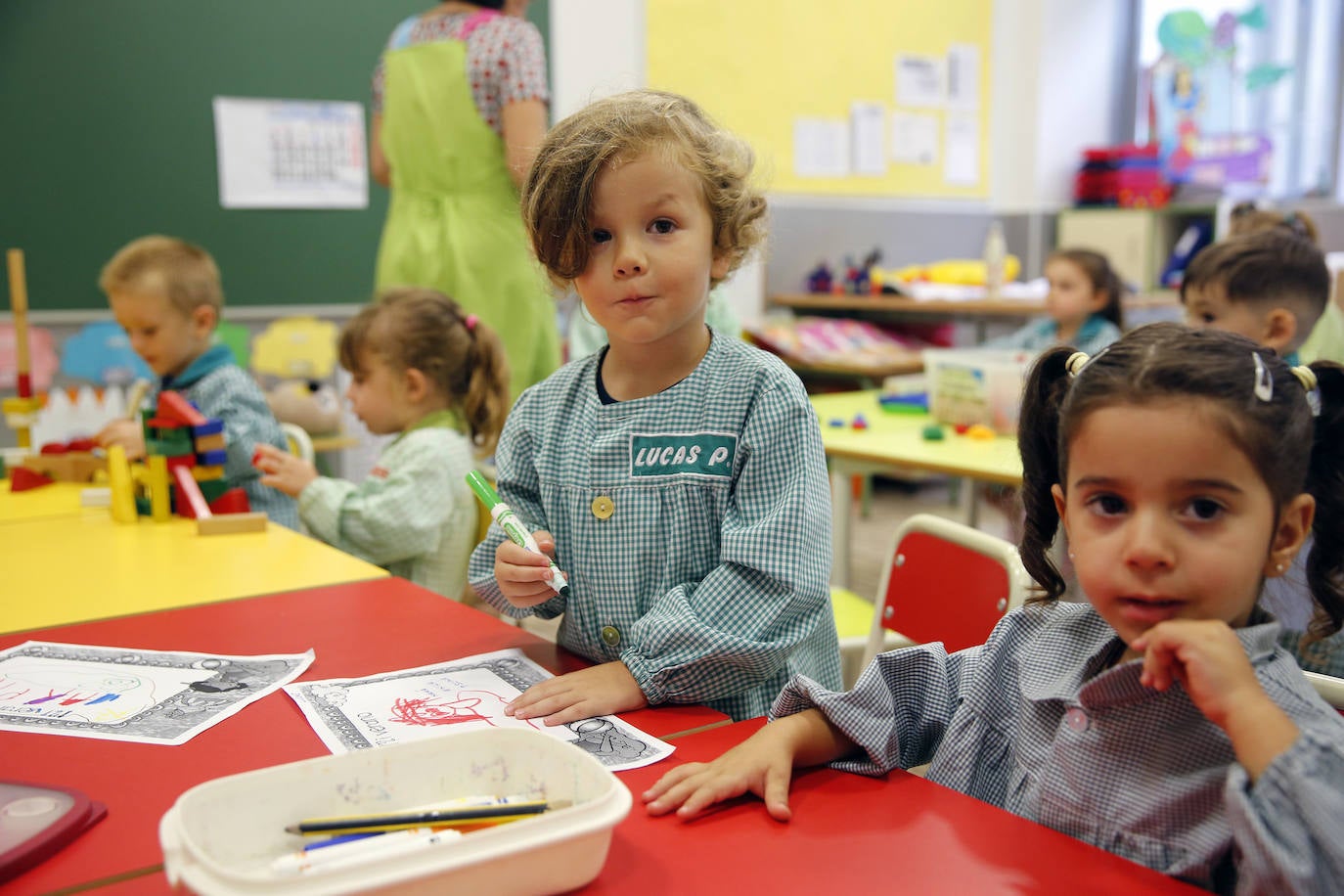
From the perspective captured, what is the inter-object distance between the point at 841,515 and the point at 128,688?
1913 mm

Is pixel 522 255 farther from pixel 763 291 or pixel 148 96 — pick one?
pixel 763 291

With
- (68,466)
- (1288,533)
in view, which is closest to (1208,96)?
(68,466)

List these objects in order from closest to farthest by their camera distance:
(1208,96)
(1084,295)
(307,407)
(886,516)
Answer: (1084,295)
(307,407)
(886,516)
(1208,96)

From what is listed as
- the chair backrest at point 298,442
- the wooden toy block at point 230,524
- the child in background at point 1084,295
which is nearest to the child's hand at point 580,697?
the wooden toy block at point 230,524

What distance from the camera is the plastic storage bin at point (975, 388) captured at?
269 centimetres

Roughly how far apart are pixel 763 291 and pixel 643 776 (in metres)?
4.44

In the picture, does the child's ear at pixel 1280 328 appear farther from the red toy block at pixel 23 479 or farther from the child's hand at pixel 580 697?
the red toy block at pixel 23 479

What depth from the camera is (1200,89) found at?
6.30 m

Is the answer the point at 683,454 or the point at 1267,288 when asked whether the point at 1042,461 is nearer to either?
the point at 683,454

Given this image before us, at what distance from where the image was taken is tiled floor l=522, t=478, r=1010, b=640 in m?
4.20

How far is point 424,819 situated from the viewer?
73cm

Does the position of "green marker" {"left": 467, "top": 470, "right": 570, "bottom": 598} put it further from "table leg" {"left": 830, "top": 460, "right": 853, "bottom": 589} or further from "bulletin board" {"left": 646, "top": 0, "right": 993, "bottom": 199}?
"bulletin board" {"left": 646, "top": 0, "right": 993, "bottom": 199}

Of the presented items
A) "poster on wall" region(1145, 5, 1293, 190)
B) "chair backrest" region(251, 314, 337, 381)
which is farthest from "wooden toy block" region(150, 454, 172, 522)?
"poster on wall" region(1145, 5, 1293, 190)

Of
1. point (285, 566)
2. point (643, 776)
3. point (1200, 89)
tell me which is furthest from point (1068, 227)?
point (643, 776)
